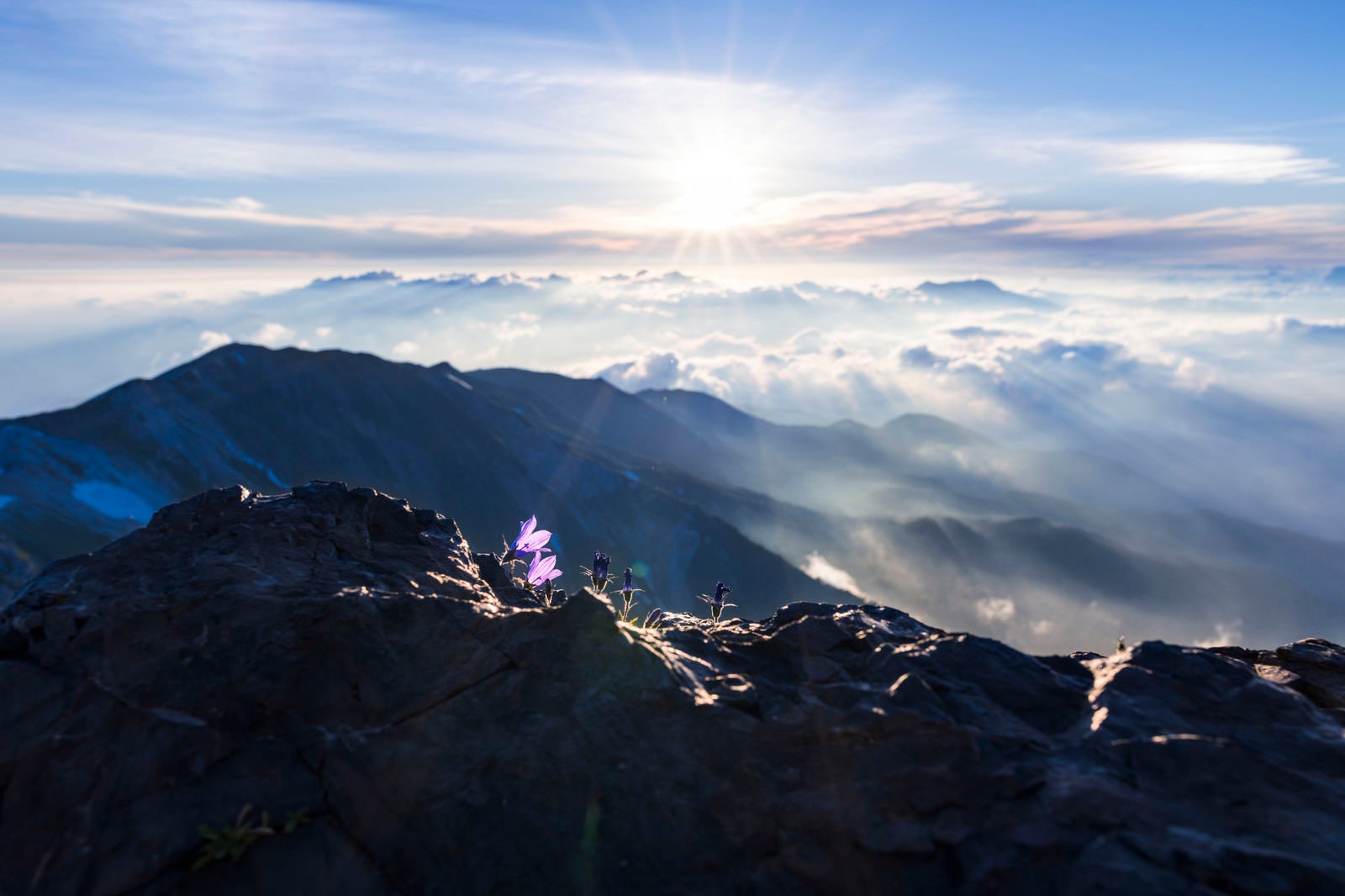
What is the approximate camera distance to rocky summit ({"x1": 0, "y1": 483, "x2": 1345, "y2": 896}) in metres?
5.52

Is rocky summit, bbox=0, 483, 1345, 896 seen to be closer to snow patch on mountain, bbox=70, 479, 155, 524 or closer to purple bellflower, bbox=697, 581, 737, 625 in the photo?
purple bellflower, bbox=697, 581, 737, 625

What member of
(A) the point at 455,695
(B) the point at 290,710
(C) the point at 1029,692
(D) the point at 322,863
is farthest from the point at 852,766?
(B) the point at 290,710

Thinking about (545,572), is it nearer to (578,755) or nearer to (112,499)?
(578,755)

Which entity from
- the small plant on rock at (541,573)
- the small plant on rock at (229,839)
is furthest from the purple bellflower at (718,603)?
the small plant on rock at (229,839)

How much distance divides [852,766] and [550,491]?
14996 centimetres

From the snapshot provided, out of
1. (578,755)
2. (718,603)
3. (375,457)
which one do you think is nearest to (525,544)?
(718,603)

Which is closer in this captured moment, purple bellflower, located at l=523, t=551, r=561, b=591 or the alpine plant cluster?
the alpine plant cluster

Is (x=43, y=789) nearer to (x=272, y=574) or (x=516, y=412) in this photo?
(x=272, y=574)

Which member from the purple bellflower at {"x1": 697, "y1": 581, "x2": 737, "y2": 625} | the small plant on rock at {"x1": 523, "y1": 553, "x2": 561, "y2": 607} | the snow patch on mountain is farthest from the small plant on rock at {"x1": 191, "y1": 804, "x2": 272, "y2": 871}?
the snow patch on mountain

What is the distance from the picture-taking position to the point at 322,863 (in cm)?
561

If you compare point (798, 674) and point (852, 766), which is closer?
point (852, 766)

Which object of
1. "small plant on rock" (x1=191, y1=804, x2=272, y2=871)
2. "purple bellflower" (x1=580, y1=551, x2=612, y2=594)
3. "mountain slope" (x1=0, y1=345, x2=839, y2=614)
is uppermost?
"small plant on rock" (x1=191, y1=804, x2=272, y2=871)

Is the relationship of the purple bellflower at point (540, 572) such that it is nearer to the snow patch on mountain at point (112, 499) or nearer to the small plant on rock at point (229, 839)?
the small plant on rock at point (229, 839)

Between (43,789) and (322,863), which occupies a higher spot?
(43,789)
